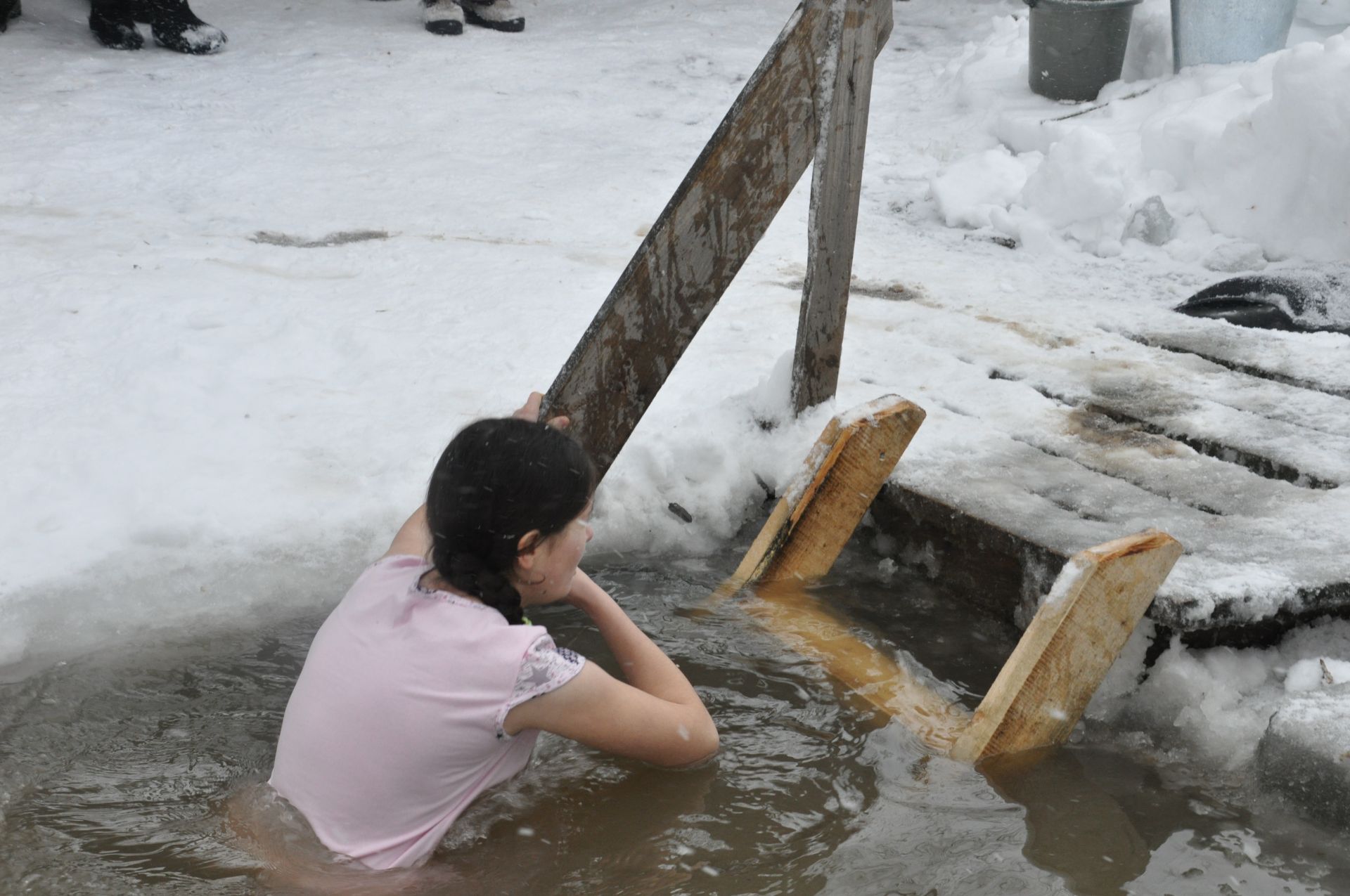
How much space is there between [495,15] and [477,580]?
28.2 ft

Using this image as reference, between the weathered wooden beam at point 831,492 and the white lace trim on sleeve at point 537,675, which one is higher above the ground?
the white lace trim on sleeve at point 537,675

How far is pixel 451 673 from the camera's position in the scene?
197 centimetres

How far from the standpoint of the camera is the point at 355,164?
6586 millimetres

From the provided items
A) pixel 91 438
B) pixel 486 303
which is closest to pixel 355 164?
pixel 486 303

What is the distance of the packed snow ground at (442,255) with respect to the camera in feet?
10.3

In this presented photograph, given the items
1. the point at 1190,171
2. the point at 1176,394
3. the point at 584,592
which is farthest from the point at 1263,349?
the point at 584,592

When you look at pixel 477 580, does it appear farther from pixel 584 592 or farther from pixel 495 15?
pixel 495 15

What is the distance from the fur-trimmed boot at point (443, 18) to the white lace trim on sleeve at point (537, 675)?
8371 millimetres

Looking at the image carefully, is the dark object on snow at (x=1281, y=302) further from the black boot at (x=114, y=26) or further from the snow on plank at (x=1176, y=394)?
the black boot at (x=114, y=26)

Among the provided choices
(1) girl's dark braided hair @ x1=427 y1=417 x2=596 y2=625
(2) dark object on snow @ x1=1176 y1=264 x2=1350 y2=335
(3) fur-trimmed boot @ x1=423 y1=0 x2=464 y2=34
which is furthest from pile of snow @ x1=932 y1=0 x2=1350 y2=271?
(3) fur-trimmed boot @ x1=423 y1=0 x2=464 y2=34

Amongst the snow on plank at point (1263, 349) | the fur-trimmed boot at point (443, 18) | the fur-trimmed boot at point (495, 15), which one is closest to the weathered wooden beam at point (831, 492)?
the snow on plank at point (1263, 349)

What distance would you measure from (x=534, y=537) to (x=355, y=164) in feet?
16.8

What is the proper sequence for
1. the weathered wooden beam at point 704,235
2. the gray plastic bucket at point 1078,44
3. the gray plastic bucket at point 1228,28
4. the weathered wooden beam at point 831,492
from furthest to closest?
the gray plastic bucket at point 1078,44 → the gray plastic bucket at point 1228,28 → the weathered wooden beam at point 831,492 → the weathered wooden beam at point 704,235

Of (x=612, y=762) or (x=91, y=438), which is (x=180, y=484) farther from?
(x=612, y=762)
